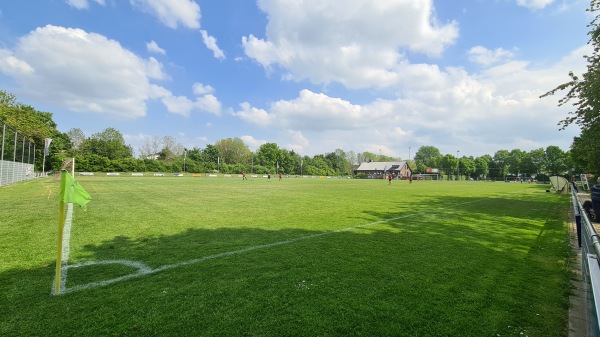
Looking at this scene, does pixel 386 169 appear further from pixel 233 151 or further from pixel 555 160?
pixel 233 151

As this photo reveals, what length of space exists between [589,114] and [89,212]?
23784 mm

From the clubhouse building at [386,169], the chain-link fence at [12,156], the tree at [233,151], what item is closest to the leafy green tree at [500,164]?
the clubhouse building at [386,169]

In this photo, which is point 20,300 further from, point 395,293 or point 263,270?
point 395,293

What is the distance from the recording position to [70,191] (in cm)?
412

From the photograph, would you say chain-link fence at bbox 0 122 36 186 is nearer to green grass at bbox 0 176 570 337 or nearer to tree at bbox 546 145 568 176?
green grass at bbox 0 176 570 337

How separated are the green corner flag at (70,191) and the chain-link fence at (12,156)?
Answer: 88.7 feet

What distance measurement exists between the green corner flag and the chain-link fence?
2705 centimetres

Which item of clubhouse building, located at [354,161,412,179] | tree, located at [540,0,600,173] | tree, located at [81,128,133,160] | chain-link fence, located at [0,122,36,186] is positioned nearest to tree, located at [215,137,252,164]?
tree, located at [81,128,133,160]

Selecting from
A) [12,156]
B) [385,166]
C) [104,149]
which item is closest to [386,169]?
[385,166]

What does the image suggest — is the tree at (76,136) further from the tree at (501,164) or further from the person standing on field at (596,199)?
the tree at (501,164)

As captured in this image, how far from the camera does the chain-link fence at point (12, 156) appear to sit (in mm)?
22391

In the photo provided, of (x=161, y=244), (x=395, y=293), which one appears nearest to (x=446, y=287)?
(x=395, y=293)

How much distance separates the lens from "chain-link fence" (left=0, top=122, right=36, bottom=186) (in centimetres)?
2239

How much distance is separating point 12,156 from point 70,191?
3163 cm
